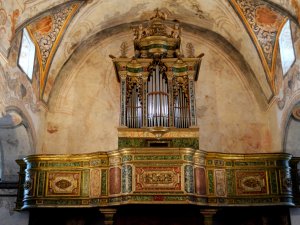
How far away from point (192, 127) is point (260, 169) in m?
2.74

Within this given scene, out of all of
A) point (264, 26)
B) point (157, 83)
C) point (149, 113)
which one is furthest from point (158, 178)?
point (264, 26)

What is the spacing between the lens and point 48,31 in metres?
17.8

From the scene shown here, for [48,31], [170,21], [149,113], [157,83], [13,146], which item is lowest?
[13,146]

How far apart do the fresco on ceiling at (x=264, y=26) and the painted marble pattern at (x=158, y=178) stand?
6107mm

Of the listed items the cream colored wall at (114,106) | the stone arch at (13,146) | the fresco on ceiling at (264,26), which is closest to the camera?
the fresco on ceiling at (264,26)

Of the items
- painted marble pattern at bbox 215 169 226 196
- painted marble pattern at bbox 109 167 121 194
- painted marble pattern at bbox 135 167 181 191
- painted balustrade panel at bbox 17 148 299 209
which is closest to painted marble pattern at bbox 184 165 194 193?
painted balustrade panel at bbox 17 148 299 209

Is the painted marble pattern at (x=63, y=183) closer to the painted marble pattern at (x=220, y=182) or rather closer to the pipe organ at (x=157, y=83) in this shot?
the pipe organ at (x=157, y=83)

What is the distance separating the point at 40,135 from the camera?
18.2 meters

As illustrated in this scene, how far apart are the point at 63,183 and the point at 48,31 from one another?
6270 mm

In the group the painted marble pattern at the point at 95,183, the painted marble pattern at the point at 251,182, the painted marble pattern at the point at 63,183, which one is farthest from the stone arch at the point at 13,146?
the painted marble pattern at the point at 251,182

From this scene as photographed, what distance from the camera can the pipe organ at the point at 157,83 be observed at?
634 inches

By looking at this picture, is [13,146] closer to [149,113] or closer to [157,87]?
[149,113]

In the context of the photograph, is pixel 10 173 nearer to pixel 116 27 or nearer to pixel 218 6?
pixel 116 27

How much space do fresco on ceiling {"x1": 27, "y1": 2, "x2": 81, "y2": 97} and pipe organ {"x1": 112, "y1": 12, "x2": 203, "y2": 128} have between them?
2793mm
